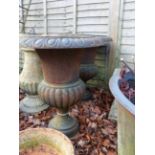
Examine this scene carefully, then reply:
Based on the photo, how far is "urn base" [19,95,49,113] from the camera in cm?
257

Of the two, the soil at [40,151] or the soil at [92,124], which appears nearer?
the soil at [40,151]

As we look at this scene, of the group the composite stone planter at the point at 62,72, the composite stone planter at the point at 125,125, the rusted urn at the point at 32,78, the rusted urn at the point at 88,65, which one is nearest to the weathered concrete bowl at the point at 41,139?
the composite stone planter at the point at 125,125

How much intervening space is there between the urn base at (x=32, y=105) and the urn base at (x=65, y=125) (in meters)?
0.51

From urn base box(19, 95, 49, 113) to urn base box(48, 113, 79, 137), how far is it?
0.51 meters

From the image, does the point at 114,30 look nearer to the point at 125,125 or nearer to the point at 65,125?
the point at 65,125

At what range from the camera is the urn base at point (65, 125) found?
79.8 inches

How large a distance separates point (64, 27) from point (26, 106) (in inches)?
51.1

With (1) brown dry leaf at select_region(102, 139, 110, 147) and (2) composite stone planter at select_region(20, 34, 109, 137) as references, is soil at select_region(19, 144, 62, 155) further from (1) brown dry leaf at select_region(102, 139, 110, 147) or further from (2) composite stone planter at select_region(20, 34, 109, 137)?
(1) brown dry leaf at select_region(102, 139, 110, 147)

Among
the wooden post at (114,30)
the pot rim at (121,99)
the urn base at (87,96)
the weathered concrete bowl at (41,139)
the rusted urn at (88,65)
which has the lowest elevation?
the urn base at (87,96)

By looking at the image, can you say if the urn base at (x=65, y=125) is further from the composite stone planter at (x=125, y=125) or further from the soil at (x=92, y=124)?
the composite stone planter at (x=125, y=125)

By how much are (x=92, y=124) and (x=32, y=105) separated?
2.64 feet

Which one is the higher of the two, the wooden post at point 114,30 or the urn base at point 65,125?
the wooden post at point 114,30

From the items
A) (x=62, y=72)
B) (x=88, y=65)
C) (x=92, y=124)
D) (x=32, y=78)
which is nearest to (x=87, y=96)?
(x=88, y=65)
